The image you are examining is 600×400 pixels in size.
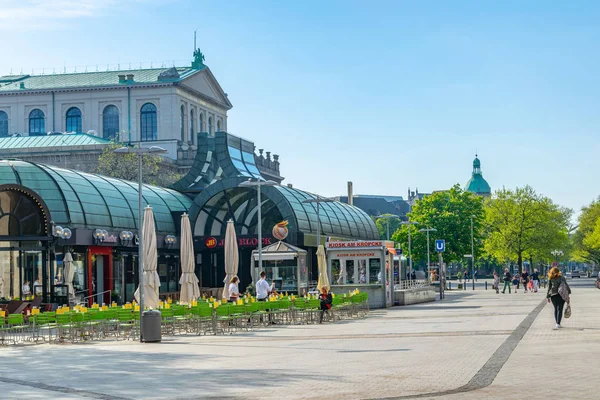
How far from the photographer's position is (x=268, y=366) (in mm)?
20844

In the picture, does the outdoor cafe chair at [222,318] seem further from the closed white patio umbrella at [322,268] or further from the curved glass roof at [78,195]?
the curved glass roof at [78,195]

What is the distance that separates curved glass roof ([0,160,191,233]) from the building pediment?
70.6 meters

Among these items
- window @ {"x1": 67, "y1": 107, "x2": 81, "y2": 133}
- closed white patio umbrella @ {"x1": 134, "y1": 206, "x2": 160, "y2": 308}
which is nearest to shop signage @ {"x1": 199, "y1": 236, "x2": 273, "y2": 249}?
closed white patio umbrella @ {"x1": 134, "y1": 206, "x2": 160, "y2": 308}

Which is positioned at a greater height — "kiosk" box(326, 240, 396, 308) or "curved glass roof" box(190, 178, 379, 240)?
"curved glass roof" box(190, 178, 379, 240)

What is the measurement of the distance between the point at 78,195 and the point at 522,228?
63.0 meters

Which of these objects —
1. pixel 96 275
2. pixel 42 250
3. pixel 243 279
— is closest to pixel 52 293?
pixel 42 250

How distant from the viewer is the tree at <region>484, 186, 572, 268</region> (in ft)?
348

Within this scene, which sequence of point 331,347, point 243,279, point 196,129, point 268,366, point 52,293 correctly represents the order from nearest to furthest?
point 268,366
point 331,347
point 52,293
point 243,279
point 196,129

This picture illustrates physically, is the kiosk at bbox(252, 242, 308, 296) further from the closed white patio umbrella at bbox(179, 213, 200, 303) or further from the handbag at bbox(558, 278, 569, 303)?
the handbag at bbox(558, 278, 569, 303)

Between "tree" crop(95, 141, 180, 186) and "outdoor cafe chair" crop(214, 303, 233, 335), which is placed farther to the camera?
"tree" crop(95, 141, 180, 186)

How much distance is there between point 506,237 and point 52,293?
221ft

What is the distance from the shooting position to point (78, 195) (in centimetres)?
5312

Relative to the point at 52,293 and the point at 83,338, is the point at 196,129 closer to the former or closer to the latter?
the point at 52,293

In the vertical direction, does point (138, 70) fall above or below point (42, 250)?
above
